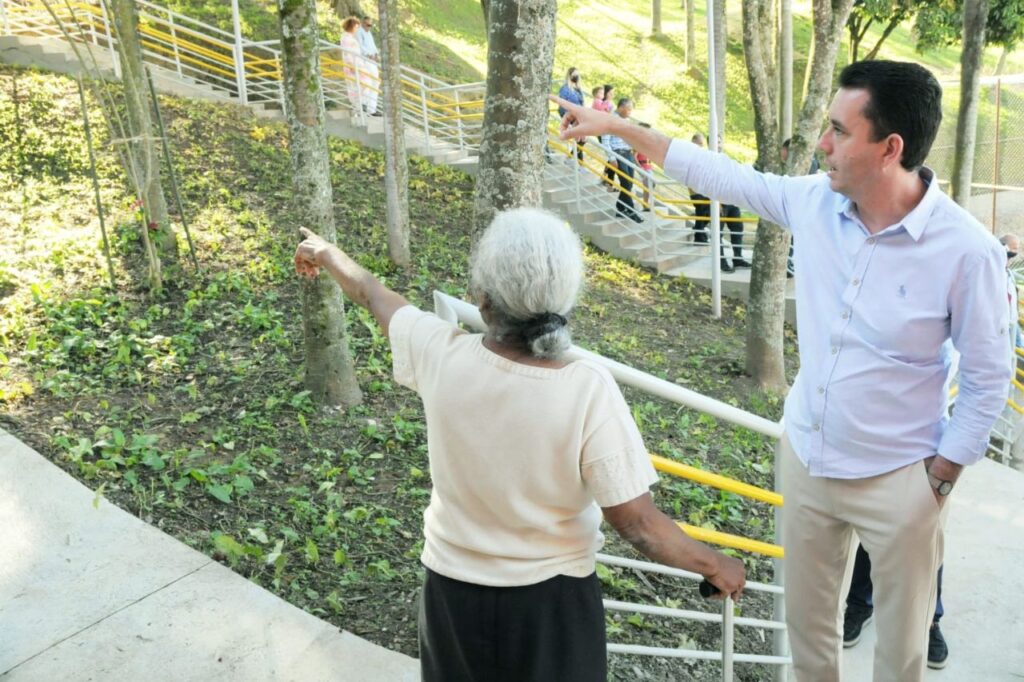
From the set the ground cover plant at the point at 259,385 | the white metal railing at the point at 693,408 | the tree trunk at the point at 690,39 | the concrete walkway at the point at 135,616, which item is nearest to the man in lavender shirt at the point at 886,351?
the white metal railing at the point at 693,408

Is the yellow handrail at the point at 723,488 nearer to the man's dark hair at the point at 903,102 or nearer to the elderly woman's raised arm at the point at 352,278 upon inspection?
the elderly woman's raised arm at the point at 352,278

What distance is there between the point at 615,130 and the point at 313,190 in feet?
11.2

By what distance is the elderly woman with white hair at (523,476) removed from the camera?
1.99m

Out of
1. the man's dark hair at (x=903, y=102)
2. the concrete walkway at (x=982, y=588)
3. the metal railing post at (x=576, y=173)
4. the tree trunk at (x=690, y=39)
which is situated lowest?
the tree trunk at (x=690, y=39)

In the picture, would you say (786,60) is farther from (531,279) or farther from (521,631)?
(521,631)

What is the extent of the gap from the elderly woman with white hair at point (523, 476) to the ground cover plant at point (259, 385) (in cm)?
175

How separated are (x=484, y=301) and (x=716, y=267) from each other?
377 inches

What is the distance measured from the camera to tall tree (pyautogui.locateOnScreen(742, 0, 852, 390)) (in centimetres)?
816

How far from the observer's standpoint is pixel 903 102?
243cm

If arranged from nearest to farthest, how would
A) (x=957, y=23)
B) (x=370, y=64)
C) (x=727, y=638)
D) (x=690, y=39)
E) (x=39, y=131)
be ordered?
(x=727, y=638) → (x=39, y=131) → (x=370, y=64) → (x=957, y=23) → (x=690, y=39)

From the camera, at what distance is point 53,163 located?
9891mm

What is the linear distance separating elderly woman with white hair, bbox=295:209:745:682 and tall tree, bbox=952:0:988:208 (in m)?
8.39

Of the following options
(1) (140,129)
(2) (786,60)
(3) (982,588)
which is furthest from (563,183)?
(3) (982,588)

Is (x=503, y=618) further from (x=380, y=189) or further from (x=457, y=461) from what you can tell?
(x=380, y=189)
